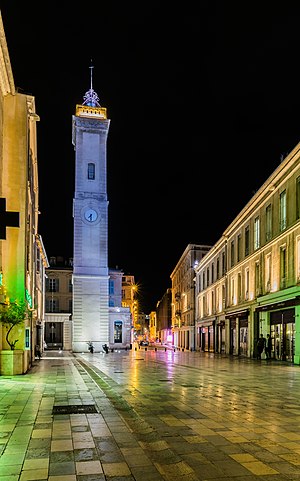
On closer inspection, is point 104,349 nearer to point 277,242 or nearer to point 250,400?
point 277,242

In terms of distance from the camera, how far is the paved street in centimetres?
624

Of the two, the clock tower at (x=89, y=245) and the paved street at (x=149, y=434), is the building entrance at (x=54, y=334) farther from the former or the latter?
the paved street at (x=149, y=434)

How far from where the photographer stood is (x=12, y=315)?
64.8 feet

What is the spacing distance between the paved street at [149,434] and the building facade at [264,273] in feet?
49.8

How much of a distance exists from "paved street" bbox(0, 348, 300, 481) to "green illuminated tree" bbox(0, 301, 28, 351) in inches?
191

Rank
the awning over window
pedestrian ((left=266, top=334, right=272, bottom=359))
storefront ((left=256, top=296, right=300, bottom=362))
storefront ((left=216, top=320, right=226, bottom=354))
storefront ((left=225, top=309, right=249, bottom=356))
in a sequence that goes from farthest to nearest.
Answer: storefront ((left=216, top=320, right=226, bottom=354)) → storefront ((left=225, top=309, right=249, bottom=356)) → the awning over window → pedestrian ((left=266, top=334, right=272, bottom=359)) → storefront ((left=256, top=296, right=300, bottom=362))

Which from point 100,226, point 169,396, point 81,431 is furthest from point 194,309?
point 81,431

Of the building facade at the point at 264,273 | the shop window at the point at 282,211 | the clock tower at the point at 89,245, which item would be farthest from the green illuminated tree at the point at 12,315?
the clock tower at the point at 89,245

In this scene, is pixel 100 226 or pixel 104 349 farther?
pixel 100 226

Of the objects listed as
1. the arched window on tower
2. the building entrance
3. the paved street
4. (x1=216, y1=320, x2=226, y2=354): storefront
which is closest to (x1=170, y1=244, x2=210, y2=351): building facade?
(x1=216, y1=320, x2=226, y2=354): storefront

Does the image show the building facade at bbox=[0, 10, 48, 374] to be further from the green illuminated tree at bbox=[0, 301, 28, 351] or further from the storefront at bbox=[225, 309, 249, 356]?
the storefront at bbox=[225, 309, 249, 356]

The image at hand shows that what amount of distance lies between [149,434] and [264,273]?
1088 inches

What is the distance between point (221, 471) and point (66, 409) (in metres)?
5.63

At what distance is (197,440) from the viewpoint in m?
7.96
